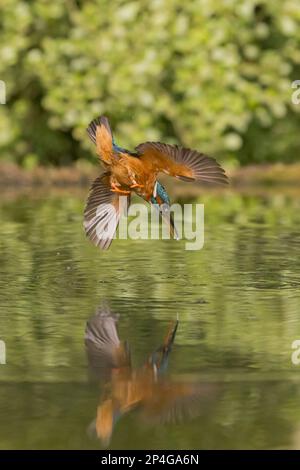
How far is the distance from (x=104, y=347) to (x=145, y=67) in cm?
859

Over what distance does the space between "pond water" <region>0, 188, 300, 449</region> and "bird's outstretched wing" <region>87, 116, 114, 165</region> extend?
700mm

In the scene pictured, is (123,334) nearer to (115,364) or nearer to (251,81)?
(115,364)

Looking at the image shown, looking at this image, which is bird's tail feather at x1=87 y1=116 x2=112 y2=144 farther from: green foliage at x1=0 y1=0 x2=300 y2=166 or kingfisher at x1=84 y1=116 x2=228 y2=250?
green foliage at x1=0 y1=0 x2=300 y2=166

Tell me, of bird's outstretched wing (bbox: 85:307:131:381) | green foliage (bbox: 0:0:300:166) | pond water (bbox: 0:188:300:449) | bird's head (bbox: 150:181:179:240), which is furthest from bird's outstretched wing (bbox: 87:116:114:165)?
green foliage (bbox: 0:0:300:166)

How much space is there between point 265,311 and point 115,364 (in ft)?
4.22

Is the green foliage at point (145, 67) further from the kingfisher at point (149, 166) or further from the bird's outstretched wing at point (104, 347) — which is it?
the bird's outstretched wing at point (104, 347)

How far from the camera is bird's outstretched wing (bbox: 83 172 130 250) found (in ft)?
23.4

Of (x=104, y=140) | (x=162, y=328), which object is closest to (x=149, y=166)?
(x=104, y=140)

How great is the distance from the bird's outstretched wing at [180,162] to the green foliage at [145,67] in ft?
23.7

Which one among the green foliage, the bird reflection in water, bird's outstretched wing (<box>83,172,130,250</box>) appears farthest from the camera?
the green foliage

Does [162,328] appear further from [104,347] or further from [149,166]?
[149,166]

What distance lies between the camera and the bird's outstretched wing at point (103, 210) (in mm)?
7129

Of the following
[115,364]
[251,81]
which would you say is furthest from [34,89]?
[115,364]
